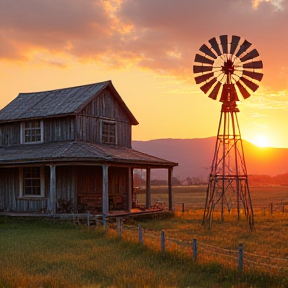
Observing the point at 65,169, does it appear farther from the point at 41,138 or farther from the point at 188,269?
the point at 188,269

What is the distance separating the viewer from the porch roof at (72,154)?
80.7ft

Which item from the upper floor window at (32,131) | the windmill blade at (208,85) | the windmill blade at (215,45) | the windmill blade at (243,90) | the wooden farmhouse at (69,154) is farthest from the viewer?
the upper floor window at (32,131)

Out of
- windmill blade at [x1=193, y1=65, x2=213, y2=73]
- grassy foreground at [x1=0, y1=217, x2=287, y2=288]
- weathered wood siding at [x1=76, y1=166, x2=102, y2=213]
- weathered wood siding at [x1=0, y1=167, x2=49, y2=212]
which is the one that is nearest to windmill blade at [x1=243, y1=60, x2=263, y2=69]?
windmill blade at [x1=193, y1=65, x2=213, y2=73]

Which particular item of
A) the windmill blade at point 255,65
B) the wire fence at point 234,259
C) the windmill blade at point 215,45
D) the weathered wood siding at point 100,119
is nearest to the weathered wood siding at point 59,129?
the weathered wood siding at point 100,119

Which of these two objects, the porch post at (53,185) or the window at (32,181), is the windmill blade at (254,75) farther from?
the window at (32,181)

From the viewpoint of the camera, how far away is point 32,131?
2977 centimetres

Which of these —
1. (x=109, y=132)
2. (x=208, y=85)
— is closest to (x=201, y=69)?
(x=208, y=85)

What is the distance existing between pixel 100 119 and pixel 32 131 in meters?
4.26

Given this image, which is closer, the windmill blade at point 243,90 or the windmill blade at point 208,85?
the windmill blade at point 243,90

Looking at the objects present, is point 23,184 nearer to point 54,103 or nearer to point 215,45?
point 54,103

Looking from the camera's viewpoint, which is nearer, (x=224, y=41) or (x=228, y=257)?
(x=228, y=257)

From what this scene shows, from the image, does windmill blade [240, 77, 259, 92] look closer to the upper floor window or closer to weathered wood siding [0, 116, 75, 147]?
weathered wood siding [0, 116, 75, 147]

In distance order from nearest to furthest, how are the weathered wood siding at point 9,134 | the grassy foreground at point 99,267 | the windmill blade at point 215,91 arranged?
the grassy foreground at point 99,267
the windmill blade at point 215,91
the weathered wood siding at point 9,134

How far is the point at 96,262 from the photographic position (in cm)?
1473
